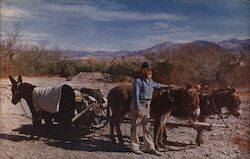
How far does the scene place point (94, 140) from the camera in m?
7.77

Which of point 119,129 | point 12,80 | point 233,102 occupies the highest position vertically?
point 12,80

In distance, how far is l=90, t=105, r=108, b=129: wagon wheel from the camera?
7.76 metres

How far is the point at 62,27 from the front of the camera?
7.58 metres

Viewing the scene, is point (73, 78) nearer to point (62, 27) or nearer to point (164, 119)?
point (62, 27)

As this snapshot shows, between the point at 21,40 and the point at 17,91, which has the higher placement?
the point at 21,40

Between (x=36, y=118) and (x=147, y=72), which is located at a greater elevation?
(x=147, y=72)

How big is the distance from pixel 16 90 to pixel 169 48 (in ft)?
5.21

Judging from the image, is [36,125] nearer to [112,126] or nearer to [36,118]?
[36,118]

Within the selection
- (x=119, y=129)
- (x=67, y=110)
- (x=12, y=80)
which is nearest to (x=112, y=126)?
(x=119, y=129)

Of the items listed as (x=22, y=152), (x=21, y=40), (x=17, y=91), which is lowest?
(x=22, y=152)

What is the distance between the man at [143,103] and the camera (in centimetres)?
749

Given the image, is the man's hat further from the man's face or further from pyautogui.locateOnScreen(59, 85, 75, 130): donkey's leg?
pyautogui.locateOnScreen(59, 85, 75, 130): donkey's leg

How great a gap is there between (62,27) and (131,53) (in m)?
0.72

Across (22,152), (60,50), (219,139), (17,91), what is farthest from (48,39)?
(219,139)
